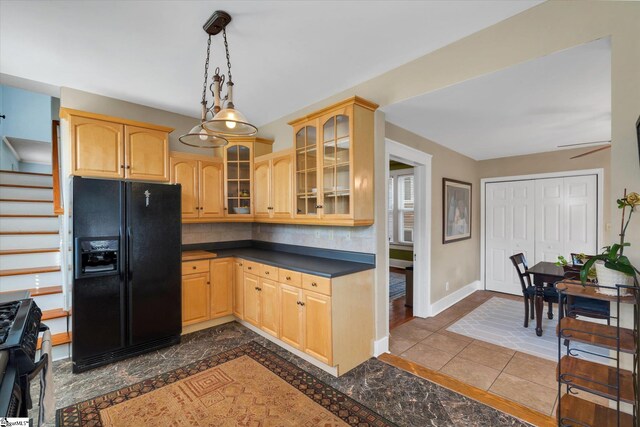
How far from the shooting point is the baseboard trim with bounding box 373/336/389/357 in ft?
9.53

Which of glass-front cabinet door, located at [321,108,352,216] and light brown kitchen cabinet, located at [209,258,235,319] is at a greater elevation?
glass-front cabinet door, located at [321,108,352,216]

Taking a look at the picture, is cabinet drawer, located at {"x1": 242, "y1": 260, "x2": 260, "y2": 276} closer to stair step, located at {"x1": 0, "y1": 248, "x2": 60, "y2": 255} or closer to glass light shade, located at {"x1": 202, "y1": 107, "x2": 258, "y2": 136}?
glass light shade, located at {"x1": 202, "y1": 107, "x2": 258, "y2": 136}

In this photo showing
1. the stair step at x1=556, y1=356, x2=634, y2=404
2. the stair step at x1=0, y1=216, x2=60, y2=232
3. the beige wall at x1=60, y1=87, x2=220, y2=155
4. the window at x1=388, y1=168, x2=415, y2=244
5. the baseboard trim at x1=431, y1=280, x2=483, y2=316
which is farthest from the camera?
the window at x1=388, y1=168, x2=415, y2=244

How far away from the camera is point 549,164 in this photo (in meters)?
4.85

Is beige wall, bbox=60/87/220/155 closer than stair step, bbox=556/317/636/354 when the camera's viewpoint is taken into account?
No

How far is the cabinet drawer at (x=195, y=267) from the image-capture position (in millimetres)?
3379

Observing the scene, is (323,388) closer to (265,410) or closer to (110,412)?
(265,410)

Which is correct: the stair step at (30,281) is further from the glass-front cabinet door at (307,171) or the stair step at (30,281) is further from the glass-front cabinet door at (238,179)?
the glass-front cabinet door at (307,171)

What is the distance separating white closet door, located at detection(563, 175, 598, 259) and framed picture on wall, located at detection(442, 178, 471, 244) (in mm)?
1447

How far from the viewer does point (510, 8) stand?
191cm

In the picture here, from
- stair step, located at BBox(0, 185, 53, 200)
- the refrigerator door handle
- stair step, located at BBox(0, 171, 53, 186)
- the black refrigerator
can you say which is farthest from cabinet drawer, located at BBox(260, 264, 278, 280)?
stair step, located at BBox(0, 171, 53, 186)

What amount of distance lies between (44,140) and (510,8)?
22.2 ft

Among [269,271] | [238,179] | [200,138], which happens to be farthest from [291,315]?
[238,179]

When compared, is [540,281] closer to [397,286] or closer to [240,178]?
[397,286]
